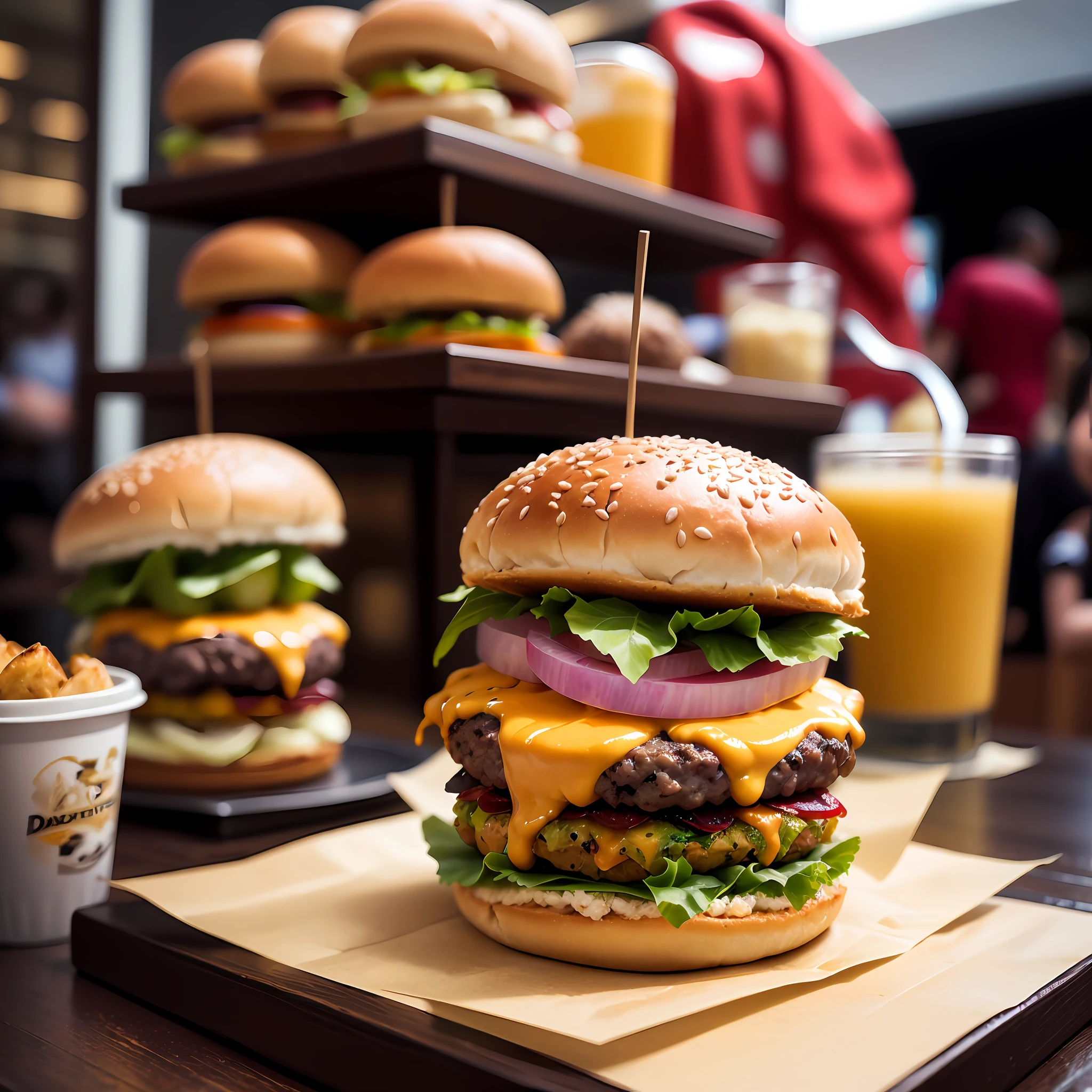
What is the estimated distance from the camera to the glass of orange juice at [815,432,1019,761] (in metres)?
→ 2.05

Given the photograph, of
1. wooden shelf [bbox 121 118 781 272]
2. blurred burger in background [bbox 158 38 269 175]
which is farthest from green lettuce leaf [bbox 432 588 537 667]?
blurred burger in background [bbox 158 38 269 175]

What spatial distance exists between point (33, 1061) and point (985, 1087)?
2.57 feet

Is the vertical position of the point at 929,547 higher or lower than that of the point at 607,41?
lower

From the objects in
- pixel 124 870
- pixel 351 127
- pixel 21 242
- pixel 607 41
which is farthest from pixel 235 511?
pixel 607 41

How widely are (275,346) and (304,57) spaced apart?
2.02 ft

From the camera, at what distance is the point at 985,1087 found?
2.98ft

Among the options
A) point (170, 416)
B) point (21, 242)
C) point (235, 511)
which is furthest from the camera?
point (21, 242)

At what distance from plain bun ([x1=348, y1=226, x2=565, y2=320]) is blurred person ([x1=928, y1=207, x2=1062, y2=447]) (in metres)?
3.49

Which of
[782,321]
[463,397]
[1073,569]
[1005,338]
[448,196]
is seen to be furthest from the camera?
[1005,338]

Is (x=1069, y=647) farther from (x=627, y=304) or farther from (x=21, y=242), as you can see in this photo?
(x=21, y=242)

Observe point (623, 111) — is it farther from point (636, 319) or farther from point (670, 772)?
point (670, 772)

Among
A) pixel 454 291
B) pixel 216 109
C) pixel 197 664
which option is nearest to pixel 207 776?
pixel 197 664

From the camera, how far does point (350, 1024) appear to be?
3.02ft

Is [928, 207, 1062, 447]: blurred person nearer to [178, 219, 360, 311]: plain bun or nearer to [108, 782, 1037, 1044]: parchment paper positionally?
[178, 219, 360, 311]: plain bun
